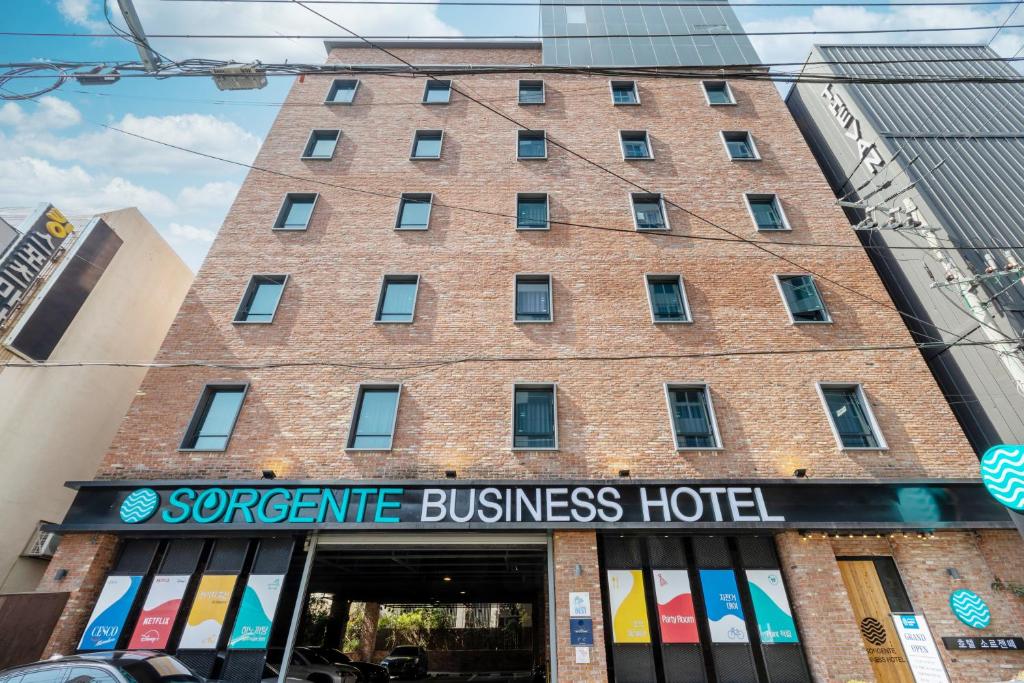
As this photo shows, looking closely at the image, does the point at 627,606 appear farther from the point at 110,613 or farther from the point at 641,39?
the point at 641,39

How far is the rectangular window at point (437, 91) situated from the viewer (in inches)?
760

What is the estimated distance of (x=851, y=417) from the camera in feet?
39.7

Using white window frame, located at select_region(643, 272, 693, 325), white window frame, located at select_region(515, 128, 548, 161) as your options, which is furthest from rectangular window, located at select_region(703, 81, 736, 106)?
white window frame, located at select_region(643, 272, 693, 325)

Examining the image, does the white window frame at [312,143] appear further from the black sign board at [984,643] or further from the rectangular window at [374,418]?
the black sign board at [984,643]

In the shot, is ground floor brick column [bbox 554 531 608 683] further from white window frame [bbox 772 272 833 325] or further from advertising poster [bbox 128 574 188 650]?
white window frame [bbox 772 272 833 325]

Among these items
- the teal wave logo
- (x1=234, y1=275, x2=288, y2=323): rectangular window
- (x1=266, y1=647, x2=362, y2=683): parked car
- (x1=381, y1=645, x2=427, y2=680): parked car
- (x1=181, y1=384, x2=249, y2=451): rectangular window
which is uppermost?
(x1=234, y1=275, x2=288, y2=323): rectangular window

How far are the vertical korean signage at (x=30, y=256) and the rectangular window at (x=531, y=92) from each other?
51.7ft

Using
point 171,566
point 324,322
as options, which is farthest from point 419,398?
point 171,566

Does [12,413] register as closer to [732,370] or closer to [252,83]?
[252,83]

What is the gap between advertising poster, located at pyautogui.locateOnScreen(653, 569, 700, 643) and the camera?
9.86 meters

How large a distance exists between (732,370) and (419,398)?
8.18m

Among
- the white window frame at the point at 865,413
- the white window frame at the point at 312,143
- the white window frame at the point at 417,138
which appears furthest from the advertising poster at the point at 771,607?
the white window frame at the point at 312,143

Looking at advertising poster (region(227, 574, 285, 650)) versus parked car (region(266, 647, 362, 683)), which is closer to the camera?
advertising poster (region(227, 574, 285, 650))

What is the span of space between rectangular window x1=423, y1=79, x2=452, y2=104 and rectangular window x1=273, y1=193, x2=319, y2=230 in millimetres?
6542
